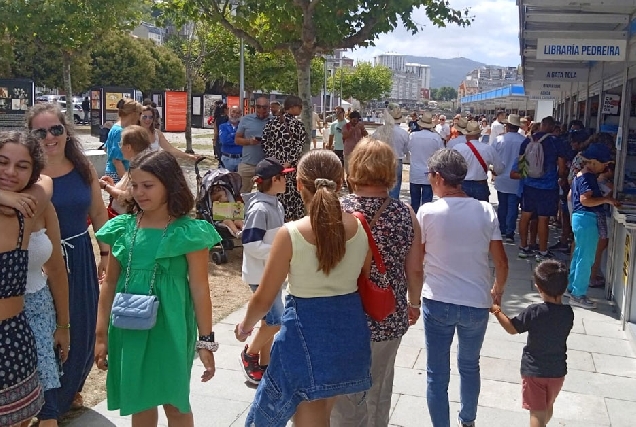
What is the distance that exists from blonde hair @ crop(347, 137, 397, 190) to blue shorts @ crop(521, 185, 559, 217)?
5.90 m

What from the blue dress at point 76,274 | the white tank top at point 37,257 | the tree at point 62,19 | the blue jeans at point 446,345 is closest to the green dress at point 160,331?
the white tank top at point 37,257

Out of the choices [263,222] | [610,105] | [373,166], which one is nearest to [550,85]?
[610,105]

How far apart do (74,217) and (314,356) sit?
184cm

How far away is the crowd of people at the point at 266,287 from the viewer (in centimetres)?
295

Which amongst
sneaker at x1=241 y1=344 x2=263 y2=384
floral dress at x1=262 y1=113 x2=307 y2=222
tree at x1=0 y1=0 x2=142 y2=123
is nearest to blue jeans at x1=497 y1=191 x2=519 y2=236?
floral dress at x1=262 y1=113 x2=307 y2=222

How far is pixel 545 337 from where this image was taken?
3793 millimetres

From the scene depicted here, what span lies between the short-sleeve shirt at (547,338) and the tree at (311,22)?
963cm

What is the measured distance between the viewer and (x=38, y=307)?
321 centimetres

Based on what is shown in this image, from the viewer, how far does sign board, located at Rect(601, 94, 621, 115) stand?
419 inches

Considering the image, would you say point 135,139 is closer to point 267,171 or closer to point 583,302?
point 267,171

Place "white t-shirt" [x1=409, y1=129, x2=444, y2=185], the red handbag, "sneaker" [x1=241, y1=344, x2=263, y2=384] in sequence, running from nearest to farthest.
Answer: the red handbag, "sneaker" [x1=241, y1=344, x2=263, y2=384], "white t-shirt" [x1=409, y1=129, x2=444, y2=185]

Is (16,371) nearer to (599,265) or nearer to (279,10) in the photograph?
(599,265)

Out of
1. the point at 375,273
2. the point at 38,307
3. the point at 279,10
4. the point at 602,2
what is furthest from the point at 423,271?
the point at 279,10

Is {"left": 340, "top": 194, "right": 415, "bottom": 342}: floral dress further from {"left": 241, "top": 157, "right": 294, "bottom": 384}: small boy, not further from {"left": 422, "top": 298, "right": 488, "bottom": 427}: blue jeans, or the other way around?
{"left": 241, "top": 157, "right": 294, "bottom": 384}: small boy
